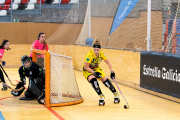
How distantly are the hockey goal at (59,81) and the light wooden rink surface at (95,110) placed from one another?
21cm

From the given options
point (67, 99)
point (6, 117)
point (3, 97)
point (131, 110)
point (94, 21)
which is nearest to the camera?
point (6, 117)

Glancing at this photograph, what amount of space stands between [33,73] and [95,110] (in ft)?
5.26

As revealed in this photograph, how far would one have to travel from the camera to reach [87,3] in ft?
42.7

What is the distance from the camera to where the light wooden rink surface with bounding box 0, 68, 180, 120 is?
16.6ft

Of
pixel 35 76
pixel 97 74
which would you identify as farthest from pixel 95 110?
pixel 35 76

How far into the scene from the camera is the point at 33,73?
6281mm

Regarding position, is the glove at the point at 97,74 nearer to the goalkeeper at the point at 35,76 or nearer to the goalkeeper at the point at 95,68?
the goalkeeper at the point at 95,68

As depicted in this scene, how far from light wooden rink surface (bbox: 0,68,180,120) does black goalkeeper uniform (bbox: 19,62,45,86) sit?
1.69 ft

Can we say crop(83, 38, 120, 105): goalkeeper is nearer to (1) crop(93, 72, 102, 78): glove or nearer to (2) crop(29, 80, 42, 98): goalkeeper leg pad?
(1) crop(93, 72, 102, 78): glove

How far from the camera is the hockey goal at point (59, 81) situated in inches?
230

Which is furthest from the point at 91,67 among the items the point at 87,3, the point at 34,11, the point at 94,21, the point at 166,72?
the point at 34,11

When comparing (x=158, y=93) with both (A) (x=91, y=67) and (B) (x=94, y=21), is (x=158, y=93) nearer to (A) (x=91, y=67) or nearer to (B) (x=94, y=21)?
(A) (x=91, y=67)

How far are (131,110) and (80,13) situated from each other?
8962 millimetres

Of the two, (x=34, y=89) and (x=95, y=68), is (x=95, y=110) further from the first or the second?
(x=34, y=89)
